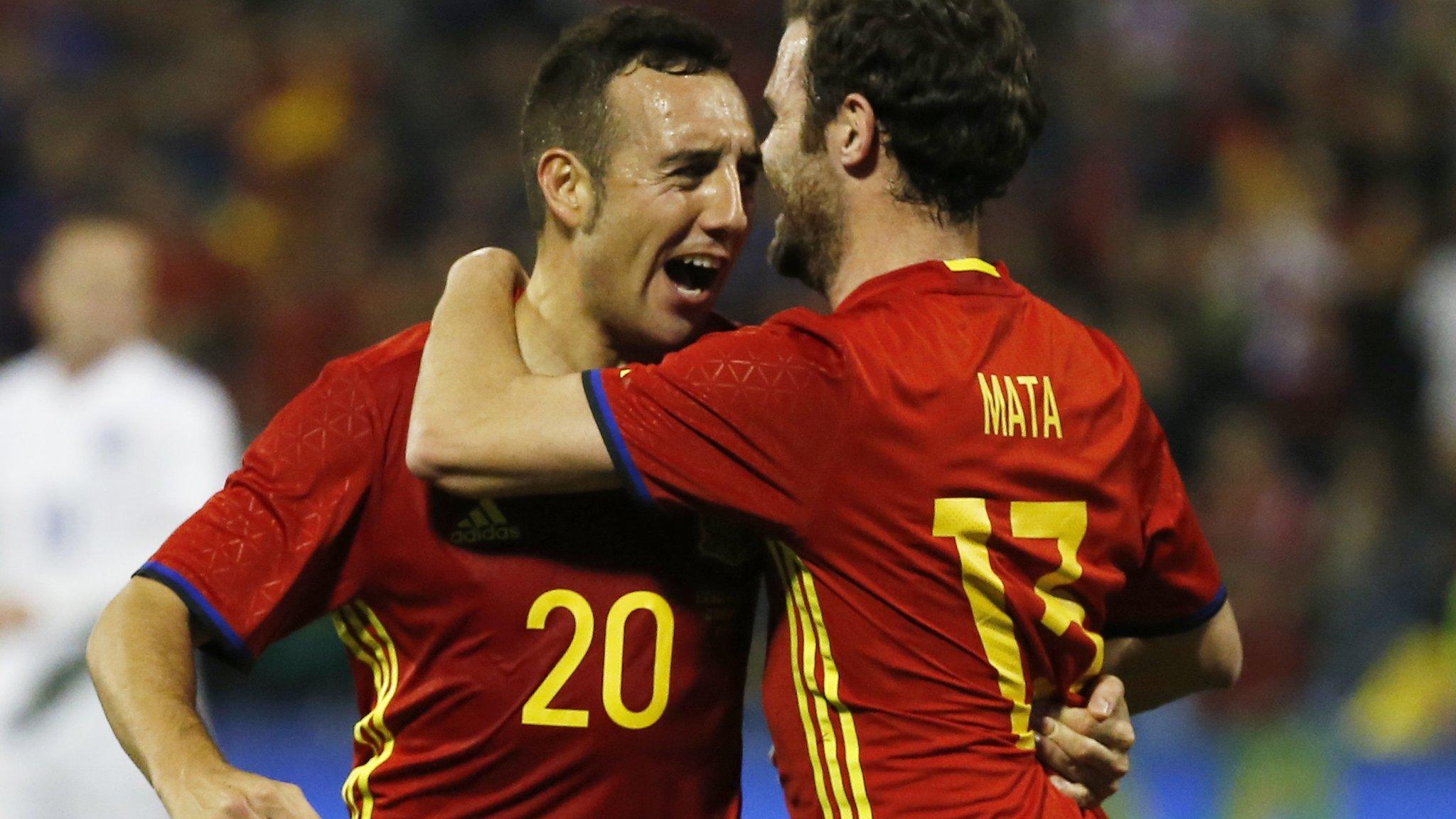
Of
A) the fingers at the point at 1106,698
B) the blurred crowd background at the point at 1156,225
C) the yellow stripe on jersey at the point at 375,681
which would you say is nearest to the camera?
the yellow stripe on jersey at the point at 375,681

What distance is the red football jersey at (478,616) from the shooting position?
275 centimetres

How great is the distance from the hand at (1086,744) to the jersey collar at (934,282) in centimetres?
66

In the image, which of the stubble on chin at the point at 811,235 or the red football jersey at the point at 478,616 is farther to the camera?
the stubble on chin at the point at 811,235

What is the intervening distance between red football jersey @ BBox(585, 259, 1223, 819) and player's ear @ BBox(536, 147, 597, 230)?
1.57ft

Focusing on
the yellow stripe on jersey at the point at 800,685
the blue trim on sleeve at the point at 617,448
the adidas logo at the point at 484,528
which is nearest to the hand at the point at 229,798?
the adidas logo at the point at 484,528

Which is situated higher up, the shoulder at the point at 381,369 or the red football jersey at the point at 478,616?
the shoulder at the point at 381,369

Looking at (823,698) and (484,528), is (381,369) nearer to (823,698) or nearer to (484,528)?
(484,528)

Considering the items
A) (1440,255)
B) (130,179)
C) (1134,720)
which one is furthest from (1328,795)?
(130,179)

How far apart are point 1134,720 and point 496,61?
4612 mm

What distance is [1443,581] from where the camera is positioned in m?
7.92

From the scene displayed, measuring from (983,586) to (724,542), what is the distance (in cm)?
44

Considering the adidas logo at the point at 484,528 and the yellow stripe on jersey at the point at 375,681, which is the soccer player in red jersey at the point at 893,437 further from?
the yellow stripe on jersey at the point at 375,681

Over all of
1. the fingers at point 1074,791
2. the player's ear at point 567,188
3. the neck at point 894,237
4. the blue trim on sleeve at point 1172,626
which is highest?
the player's ear at point 567,188

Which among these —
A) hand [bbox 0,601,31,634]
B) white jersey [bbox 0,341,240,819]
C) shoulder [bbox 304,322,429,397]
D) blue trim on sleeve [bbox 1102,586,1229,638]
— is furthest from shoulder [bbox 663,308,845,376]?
hand [bbox 0,601,31,634]
